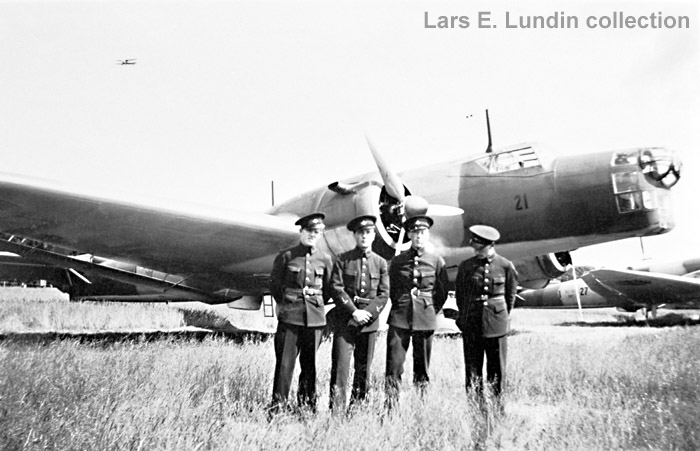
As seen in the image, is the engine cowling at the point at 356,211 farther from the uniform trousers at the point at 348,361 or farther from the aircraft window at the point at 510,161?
the uniform trousers at the point at 348,361

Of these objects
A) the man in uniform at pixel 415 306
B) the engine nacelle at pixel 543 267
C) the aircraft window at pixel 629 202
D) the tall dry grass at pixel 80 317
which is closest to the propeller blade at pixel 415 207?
the man in uniform at pixel 415 306

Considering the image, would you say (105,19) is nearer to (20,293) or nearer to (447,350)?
(447,350)

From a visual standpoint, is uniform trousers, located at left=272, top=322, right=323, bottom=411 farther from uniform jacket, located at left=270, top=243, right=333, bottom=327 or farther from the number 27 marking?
the number 27 marking

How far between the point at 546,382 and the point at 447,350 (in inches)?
105

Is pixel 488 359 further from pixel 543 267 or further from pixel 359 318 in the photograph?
pixel 543 267

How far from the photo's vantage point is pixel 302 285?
423 cm

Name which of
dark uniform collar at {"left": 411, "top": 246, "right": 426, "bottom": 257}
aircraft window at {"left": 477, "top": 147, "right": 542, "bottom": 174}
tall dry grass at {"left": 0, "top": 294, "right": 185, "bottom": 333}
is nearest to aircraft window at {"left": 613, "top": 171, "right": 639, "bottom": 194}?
aircraft window at {"left": 477, "top": 147, "right": 542, "bottom": 174}

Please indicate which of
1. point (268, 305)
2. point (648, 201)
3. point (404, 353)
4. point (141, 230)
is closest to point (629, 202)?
point (648, 201)

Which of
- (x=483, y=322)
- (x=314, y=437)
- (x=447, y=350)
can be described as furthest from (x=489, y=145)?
(x=314, y=437)

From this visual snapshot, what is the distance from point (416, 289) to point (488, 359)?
2.62 feet

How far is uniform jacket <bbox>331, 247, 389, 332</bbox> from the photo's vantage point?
422 centimetres

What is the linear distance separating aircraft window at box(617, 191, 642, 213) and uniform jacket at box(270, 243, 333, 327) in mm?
4114

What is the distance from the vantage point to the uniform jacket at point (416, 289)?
4.32 metres

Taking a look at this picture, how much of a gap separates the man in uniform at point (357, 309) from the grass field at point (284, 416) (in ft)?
0.68
